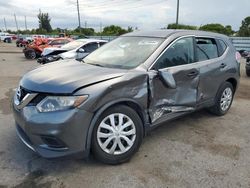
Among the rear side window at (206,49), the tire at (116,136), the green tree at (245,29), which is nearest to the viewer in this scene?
the tire at (116,136)

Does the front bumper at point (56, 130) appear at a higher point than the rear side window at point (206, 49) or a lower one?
lower

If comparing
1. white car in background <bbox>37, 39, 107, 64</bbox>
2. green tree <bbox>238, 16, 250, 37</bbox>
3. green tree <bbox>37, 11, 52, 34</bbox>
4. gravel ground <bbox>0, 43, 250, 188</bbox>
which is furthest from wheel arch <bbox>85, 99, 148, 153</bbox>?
green tree <bbox>37, 11, 52, 34</bbox>

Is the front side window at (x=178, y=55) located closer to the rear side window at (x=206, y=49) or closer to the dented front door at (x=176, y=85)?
the dented front door at (x=176, y=85)

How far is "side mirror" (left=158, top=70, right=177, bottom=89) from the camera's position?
11.2ft

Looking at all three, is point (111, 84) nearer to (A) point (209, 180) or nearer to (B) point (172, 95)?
(B) point (172, 95)

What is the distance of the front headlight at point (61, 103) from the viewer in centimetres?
273

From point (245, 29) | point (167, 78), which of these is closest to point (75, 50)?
point (167, 78)

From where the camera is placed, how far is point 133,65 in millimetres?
3398

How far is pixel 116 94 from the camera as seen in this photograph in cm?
299

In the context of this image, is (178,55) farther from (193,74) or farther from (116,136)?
(116,136)

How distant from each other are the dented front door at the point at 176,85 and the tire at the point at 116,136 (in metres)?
0.35

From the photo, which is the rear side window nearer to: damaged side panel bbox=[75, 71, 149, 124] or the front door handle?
the front door handle

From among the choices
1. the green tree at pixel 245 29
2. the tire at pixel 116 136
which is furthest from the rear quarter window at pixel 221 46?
the green tree at pixel 245 29

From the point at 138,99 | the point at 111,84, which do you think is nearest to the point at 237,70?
the point at 138,99
